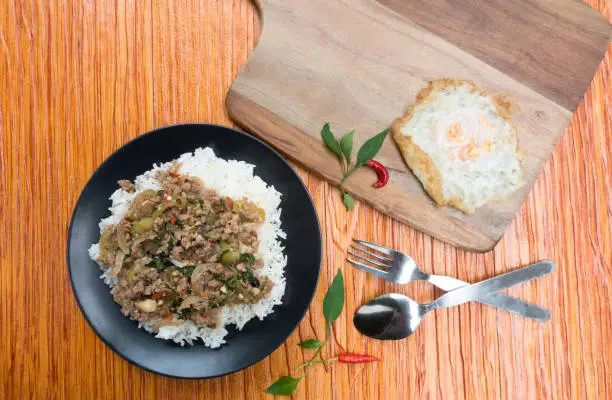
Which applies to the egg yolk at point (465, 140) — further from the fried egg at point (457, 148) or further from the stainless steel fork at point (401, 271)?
the stainless steel fork at point (401, 271)

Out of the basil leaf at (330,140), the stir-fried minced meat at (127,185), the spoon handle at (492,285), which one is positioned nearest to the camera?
the stir-fried minced meat at (127,185)

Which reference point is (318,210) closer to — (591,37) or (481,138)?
(481,138)

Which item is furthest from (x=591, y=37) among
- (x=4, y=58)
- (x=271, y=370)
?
(x=4, y=58)

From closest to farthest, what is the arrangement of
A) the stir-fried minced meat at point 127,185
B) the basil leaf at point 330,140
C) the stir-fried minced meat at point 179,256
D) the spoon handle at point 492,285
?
the stir-fried minced meat at point 179,256 < the stir-fried minced meat at point 127,185 < the basil leaf at point 330,140 < the spoon handle at point 492,285

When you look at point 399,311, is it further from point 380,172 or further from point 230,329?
point 230,329

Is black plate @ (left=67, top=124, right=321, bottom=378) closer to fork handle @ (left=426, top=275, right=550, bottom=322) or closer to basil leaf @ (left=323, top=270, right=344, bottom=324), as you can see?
basil leaf @ (left=323, top=270, right=344, bottom=324)

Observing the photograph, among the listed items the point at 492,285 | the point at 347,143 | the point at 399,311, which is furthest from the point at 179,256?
the point at 492,285

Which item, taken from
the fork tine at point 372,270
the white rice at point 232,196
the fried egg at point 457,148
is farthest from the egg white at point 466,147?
the white rice at point 232,196
